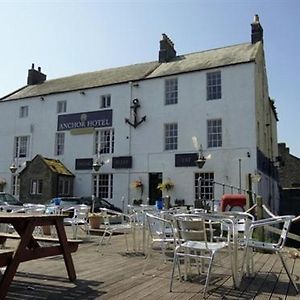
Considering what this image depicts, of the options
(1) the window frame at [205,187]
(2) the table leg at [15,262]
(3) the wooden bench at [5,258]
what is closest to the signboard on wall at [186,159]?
(1) the window frame at [205,187]

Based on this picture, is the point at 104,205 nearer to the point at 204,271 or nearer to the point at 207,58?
the point at 207,58

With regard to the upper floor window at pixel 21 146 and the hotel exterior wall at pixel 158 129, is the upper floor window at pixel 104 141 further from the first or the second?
the upper floor window at pixel 21 146

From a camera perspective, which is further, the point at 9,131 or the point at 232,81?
the point at 9,131

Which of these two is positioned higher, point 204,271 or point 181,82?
point 181,82

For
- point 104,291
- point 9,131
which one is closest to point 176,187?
point 9,131

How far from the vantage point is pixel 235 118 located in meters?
19.9

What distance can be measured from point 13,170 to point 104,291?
2341 cm

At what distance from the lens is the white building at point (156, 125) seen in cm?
1995

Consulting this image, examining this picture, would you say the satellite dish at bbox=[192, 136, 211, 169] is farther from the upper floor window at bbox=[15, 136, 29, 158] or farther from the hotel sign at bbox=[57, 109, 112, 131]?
the upper floor window at bbox=[15, 136, 29, 158]

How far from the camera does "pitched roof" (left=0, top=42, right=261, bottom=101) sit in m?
21.4

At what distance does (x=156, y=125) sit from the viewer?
73.3 ft

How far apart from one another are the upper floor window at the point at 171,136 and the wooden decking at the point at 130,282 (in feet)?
49.2

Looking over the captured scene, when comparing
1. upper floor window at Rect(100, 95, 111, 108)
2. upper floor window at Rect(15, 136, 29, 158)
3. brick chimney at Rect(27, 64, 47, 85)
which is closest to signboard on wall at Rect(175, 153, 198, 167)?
upper floor window at Rect(100, 95, 111, 108)

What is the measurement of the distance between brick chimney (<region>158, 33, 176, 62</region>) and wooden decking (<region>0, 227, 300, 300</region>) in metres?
20.0
